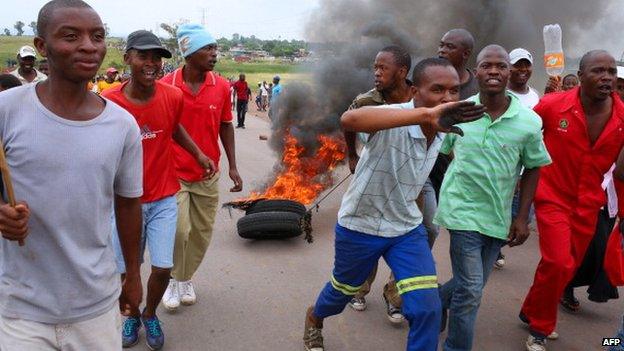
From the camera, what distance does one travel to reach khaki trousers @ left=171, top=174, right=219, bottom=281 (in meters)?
4.06

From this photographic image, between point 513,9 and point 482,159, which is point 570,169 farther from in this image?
point 513,9

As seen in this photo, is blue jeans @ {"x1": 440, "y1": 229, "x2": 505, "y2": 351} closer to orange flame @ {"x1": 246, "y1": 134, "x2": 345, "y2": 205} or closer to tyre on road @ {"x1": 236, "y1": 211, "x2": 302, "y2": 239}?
tyre on road @ {"x1": 236, "y1": 211, "x2": 302, "y2": 239}

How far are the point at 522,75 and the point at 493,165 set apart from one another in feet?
6.42

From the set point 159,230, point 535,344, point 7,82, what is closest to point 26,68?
point 7,82

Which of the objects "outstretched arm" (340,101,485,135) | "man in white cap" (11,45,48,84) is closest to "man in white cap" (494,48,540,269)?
"outstretched arm" (340,101,485,135)

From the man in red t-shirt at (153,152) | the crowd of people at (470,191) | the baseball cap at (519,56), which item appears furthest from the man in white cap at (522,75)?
the man in red t-shirt at (153,152)

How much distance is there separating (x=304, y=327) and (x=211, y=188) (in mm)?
1261

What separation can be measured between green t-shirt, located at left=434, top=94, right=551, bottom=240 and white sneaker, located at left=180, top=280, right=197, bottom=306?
209 cm

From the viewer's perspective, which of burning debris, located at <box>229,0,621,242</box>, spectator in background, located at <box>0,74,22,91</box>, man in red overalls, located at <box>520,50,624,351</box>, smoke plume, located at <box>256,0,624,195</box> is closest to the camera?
man in red overalls, located at <box>520,50,624,351</box>

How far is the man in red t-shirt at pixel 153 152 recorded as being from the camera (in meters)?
3.34

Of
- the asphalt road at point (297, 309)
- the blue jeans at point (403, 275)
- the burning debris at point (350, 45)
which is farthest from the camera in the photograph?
the burning debris at point (350, 45)

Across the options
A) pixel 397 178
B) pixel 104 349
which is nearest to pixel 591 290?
pixel 397 178

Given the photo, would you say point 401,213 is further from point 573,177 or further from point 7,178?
point 7,178

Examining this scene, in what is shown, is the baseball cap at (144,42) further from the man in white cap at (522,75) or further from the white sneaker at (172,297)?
the man in white cap at (522,75)
